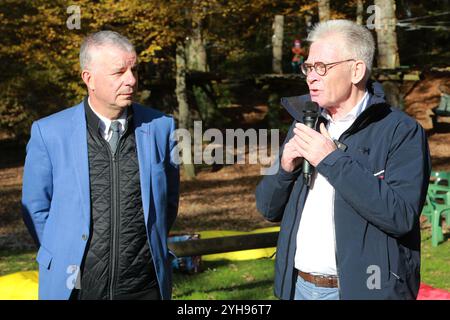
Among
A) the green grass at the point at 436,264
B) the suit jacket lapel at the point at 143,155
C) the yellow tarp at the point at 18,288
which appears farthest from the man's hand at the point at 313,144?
the green grass at the point at 436,264

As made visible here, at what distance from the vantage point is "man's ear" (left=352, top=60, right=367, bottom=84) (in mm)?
3328

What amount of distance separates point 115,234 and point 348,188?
1.38 meters

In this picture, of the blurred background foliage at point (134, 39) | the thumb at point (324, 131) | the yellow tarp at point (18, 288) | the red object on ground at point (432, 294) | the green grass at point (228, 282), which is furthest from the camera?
the blurred background foliage at point (134, 39)

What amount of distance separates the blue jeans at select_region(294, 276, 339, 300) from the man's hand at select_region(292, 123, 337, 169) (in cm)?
59

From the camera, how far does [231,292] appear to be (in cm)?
810

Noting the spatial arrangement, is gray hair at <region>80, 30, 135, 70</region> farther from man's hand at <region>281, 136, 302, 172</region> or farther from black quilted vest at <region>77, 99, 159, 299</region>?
man's hand at <region>281, 136, 302, 172</region>

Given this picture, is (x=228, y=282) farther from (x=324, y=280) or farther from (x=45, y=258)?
(x=324, y=280)

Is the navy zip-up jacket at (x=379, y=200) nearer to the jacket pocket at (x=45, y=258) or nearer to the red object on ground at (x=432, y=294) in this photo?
the jacket pocket at (x=45, y=258)

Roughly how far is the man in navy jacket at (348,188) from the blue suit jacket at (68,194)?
700 mm

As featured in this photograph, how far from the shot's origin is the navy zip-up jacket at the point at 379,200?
3.02m
